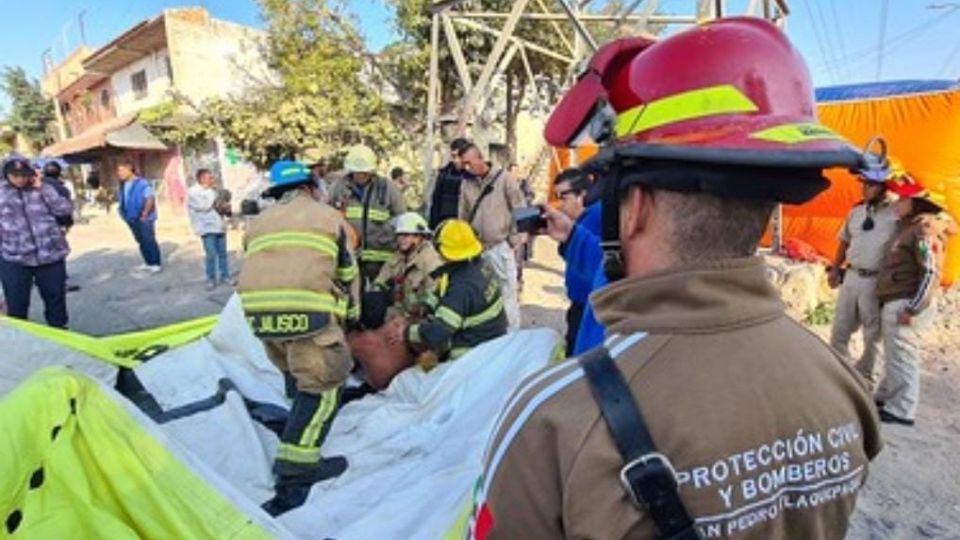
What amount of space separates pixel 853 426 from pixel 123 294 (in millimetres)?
8295

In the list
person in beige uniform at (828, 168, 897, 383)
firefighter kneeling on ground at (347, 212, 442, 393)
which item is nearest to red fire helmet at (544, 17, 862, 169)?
firefighter kneeling on ground at (347, 212, 442, 393)

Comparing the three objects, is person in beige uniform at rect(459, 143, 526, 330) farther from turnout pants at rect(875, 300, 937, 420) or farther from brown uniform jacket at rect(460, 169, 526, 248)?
turnout pants at rect(875, 300, 937, 420)

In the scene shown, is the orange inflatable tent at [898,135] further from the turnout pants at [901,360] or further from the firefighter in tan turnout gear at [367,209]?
the firefighter in tan turnout gear at [367,209]

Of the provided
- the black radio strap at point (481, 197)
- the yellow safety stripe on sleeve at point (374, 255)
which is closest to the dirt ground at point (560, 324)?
the black radio strap at point (481, 197)

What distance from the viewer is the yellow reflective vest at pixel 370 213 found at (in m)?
4.90

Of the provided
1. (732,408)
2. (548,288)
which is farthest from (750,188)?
(548,288)

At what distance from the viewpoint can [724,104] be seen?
0.75 meters

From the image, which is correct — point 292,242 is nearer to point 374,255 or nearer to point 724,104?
point 374,255

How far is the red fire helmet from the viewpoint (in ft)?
2.31

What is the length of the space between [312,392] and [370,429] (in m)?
0.44

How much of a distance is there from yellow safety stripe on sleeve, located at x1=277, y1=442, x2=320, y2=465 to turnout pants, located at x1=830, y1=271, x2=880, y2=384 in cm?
362

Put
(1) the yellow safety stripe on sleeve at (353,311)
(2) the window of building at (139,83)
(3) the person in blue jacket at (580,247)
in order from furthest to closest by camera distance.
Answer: (2) the window of building at (139,83) → (1) the yellow safety stripe on sleeve at (353,311) → (3) the person in blue jacket at (580,247)

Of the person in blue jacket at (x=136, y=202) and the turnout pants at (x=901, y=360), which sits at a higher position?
the person in blue jacket at (x=136, y=202)

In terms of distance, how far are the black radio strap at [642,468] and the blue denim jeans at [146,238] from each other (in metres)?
8.96
